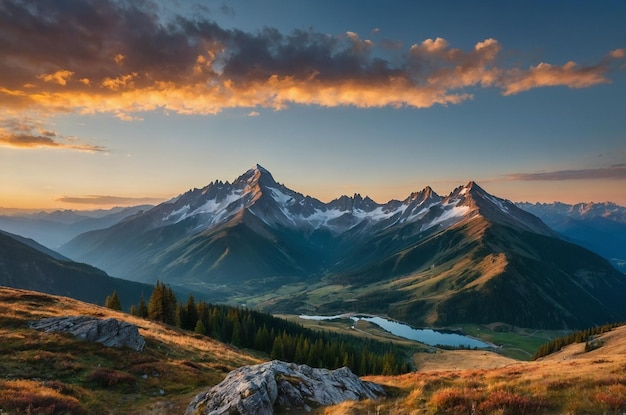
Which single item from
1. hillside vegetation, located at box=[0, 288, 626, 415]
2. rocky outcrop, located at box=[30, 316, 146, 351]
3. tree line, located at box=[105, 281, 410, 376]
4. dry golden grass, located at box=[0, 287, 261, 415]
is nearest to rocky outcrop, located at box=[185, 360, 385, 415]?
hillside vegetation, located at box=[0, 288, 626, 415]

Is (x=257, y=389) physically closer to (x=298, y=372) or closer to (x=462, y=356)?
(x=298, y=372)

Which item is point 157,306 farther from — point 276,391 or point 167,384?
point 276,391

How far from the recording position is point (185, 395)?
95.0ft

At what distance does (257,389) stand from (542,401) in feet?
51.0

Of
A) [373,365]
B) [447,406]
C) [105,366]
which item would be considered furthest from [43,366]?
[373,365]

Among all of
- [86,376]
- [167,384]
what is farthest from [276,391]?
[86,376]

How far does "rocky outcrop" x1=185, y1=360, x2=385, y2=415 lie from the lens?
20833mm

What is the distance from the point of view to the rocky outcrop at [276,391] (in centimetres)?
2083

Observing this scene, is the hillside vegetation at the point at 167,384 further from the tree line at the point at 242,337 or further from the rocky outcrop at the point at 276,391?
the tree line at the point at 242,337

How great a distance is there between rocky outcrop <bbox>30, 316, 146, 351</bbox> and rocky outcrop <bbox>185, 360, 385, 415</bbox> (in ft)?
70.8

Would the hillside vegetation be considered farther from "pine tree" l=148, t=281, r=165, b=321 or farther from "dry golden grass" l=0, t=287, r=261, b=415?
"pine tree" l=148, t=281, r=165, b=321

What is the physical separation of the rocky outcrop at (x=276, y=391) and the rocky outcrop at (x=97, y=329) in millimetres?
21592

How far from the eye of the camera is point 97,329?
41281 millimetres

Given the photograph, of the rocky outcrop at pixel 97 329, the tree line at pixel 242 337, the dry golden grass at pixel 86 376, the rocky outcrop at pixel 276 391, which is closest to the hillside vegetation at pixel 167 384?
the dry golden grass at pixel 86 376
